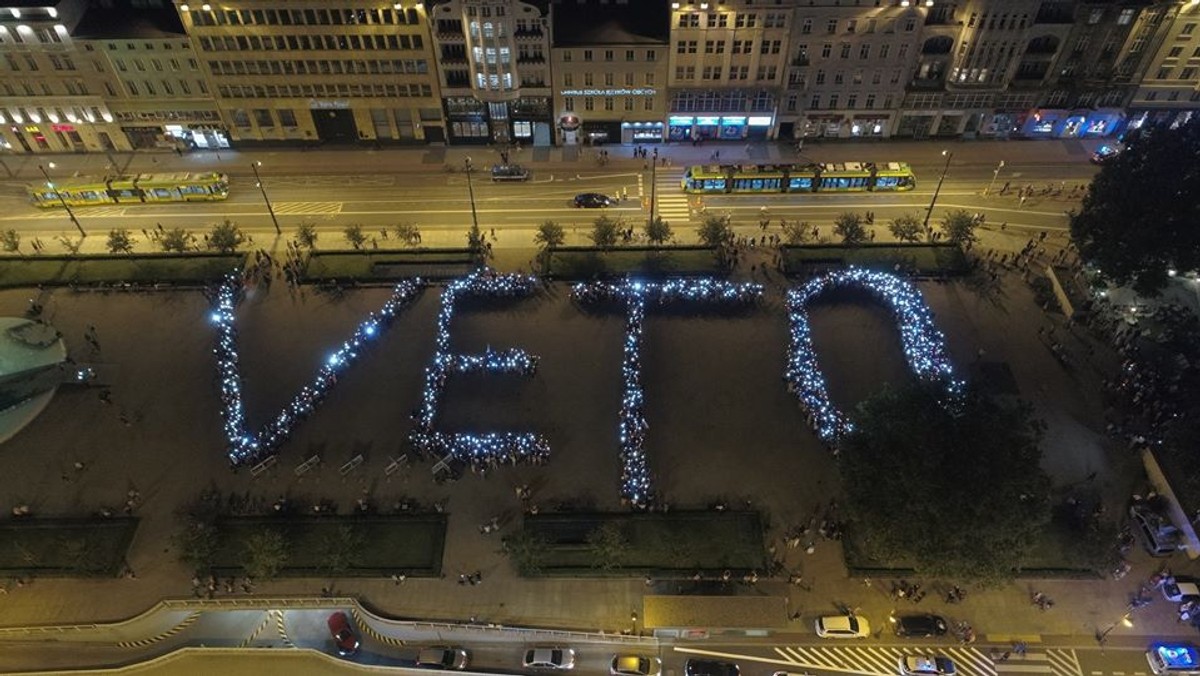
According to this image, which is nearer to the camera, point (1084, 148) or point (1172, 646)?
point (1172, 646)

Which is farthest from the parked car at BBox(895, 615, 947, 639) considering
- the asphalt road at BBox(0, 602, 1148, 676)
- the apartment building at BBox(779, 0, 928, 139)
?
the apartment building at BBox(779, 0, 928, 139)

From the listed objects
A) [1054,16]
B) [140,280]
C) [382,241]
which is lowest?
[140,280]

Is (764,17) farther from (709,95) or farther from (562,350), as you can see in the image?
(562,350)

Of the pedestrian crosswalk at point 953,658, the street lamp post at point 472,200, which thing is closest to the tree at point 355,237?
the street lamp post at point 472,200

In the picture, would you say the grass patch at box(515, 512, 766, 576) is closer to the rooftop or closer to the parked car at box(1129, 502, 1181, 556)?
the parked car at box(1129, 502, 1181, 556)

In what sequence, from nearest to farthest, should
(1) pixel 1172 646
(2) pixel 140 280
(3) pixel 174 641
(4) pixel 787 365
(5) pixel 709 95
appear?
(1) pixel 1172 646, (3) pixel 174 641, (4) pixel 787 365, (2) pixel 140 280, (5) pixel 709 95

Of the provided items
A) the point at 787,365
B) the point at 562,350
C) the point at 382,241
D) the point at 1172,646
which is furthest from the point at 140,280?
the point at 1172,646

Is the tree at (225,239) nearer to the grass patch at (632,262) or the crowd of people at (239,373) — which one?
the crowd of people at (239,373)
